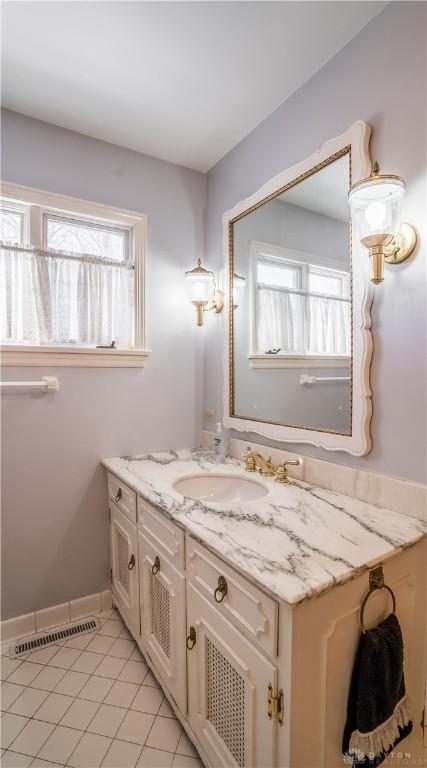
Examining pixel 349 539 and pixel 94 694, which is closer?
pixel 349 539

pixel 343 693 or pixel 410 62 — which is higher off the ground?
pixel 410 62

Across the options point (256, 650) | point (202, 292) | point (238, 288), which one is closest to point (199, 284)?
point (202, 292)

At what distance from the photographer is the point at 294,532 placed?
1083 millimetres

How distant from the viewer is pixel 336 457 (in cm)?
143

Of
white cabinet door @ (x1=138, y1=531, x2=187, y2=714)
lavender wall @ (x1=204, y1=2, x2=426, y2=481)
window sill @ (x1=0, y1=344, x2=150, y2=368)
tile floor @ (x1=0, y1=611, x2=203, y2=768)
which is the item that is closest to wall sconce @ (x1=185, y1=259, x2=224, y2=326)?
window sill @ (x1=0, y1=344, x2=150, y2=368)

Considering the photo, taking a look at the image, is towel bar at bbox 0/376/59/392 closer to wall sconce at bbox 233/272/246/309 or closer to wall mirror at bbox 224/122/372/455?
wall mirror at bbox 224/122/372/455

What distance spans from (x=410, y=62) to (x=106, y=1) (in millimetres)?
1010

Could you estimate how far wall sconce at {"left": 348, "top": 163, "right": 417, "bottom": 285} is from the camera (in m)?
1.13

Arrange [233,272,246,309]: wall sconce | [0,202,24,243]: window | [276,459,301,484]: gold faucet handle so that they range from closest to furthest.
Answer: [276,459,301,484]: gold faucet handle, [0,202,24,243]: window, [233,272,246,309]: wall sconce

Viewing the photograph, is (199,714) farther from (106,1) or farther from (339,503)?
(106,1)

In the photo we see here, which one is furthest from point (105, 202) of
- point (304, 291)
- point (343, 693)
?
point (343, 693)

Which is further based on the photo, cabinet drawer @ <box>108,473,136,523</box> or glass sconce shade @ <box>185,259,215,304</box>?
glass sconce shade @ <box>185,259,215,304</box>

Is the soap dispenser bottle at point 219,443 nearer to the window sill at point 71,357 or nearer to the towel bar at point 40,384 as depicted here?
the window sill at point 71,357

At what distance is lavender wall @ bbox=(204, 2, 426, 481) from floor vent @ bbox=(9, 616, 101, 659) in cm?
146
